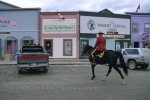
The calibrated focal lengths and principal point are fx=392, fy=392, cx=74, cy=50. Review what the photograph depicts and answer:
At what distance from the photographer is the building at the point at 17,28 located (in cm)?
4584

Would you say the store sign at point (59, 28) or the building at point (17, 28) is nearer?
the building at point (17, 28)

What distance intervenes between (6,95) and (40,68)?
10975mm

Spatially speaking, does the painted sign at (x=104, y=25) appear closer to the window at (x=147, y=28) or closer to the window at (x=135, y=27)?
the window at (x=135, y=27)

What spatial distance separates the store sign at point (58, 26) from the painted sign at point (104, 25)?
1.20 meters

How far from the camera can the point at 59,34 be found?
46.2 metres

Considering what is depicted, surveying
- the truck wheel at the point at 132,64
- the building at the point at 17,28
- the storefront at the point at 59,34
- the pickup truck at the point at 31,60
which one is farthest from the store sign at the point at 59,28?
the pickup truck at the point at 31,60

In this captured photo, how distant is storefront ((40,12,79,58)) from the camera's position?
46000 mm

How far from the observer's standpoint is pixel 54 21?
4638 cm

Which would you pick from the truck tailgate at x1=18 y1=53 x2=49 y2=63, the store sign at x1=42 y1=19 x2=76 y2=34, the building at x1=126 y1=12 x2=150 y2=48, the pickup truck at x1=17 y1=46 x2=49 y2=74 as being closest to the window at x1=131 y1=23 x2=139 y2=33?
the building at x1=126 y1=12 x2=150 y2=48

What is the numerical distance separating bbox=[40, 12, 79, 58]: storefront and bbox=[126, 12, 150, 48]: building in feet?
29.5

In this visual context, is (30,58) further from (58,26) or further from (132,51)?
(58,26)

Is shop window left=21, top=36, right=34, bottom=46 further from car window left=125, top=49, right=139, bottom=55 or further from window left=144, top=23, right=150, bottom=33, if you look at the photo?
car window left=125, top=49, right=139, bottom=55

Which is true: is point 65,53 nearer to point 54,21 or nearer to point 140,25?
point 54,21

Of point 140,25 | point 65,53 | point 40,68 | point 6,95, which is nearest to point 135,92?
point 6,95
